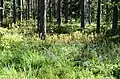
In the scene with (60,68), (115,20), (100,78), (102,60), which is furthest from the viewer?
(115,20)

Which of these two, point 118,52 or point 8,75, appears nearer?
point 8,75

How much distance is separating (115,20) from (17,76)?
19.0 metres

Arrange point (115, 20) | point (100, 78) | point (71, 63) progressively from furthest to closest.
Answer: point (115, 20) < point (71, 63) < point (100, 78)

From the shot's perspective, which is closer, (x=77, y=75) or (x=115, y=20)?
(x=77, y=75)

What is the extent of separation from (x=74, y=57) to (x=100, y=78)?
2053 millimetres

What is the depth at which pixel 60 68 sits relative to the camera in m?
7.37

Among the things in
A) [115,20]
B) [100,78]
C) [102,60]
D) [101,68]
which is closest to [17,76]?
[100,78]

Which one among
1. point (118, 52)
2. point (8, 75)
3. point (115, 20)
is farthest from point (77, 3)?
point (8, 75)

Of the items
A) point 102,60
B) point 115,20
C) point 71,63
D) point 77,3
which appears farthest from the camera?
point 77,3

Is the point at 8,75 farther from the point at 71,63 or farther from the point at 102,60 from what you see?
the point at 102,60

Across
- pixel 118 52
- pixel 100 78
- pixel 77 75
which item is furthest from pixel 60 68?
pixel 118 52

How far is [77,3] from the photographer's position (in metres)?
48.5

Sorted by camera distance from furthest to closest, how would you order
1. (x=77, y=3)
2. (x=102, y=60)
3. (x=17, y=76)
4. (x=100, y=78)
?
1. (x=77, y=3)
2. (x=102, y=60)
3. (x=100, y=78)
4. (x=17, y=76)

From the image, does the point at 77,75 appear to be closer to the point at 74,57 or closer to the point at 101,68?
the point at 101,68
